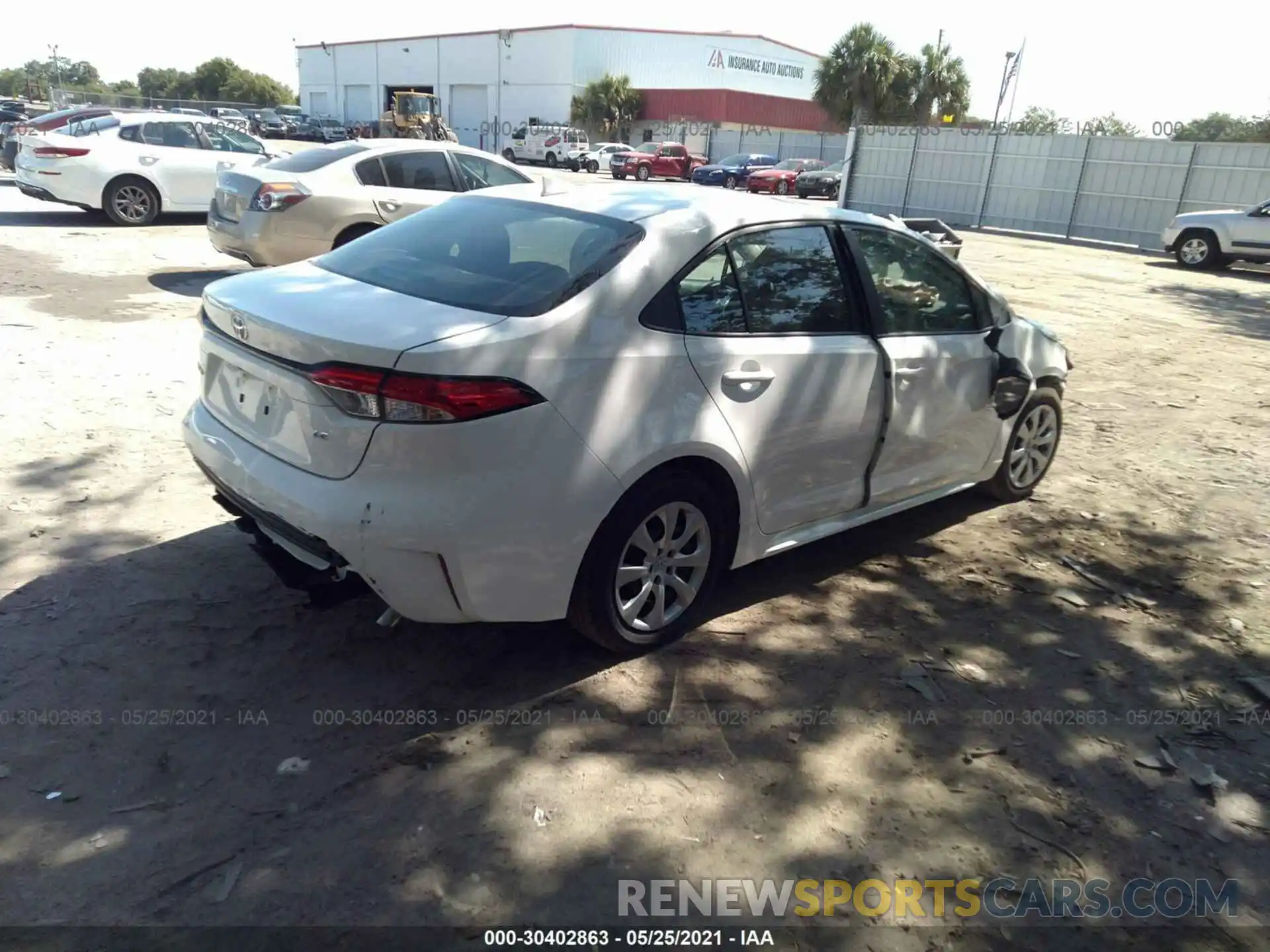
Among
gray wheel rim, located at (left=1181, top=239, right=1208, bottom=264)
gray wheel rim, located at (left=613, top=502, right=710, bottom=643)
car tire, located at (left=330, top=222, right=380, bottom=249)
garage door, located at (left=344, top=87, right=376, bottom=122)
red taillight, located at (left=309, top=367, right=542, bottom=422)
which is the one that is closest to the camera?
red taillight, located at (left=309, top=367, right=542, bottom=422)

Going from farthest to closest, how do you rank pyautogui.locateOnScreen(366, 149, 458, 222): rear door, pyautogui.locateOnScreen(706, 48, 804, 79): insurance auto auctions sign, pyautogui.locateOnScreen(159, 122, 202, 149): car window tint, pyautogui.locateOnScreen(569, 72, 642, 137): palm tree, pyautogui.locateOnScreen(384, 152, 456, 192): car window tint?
pyautogui.locateOnScreen(706, 48, 804, 79): insurance auto auctions sign
pyautogui.locateOnScreen(569, 72, 642, 137): palm tree
pyautogui.locateOnScreen(159, 122, 202, 149): car window tint
pyautogui.locateOnScreen(384, 152, 456, 192): car window tint
pyautogui.locateOnScreen(366, 149, 458, 222): rear door

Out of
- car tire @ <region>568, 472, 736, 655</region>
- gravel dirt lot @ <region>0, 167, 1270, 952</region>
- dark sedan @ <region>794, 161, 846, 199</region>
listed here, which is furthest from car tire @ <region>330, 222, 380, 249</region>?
dark sedan @ <region>794, 161, 846, 199</region>

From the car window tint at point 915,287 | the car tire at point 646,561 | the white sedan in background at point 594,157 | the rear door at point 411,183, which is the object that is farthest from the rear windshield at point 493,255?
the white sedan in background at point 594,157

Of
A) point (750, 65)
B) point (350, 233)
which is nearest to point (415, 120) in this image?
point (350, 233)

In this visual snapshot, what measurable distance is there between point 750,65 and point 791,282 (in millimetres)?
80670

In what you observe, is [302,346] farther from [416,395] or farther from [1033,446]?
[1033,446]

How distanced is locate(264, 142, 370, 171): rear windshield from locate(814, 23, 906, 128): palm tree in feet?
158

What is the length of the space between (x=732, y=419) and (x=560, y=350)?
2.55 feet

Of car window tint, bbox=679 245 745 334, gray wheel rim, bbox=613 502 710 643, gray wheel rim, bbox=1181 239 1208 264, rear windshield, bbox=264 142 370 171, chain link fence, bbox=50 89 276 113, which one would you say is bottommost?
gray wheel rim, bbox=613 502 710 643

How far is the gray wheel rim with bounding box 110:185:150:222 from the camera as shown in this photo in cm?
1342

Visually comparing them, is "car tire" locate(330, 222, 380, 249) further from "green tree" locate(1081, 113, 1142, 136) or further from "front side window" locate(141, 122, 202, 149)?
"green tree" locate(1081, 113, 1142, 136)

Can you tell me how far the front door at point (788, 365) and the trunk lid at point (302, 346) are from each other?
885 millimetres

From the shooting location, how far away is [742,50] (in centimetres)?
7562

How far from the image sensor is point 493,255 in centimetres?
353
